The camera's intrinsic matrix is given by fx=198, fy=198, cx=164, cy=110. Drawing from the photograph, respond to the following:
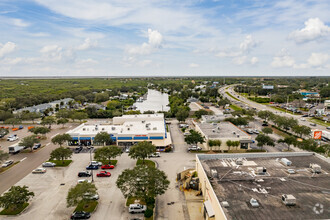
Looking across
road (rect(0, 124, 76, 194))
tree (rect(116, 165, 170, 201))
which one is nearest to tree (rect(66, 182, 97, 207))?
tree (rect(116, 165, 170, 201))

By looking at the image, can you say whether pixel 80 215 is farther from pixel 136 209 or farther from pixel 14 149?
pixel 14 149

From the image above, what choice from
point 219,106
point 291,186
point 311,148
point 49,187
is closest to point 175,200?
point 291,186

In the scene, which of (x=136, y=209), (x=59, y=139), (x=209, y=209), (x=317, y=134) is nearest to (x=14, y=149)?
(x=59, y=139)

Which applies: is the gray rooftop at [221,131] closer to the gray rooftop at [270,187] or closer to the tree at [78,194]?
the gray rooftop at [270,187]

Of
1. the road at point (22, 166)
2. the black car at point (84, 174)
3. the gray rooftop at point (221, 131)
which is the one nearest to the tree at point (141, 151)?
the black car at point (84, 174)

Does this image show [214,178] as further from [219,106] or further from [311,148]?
[219,106]

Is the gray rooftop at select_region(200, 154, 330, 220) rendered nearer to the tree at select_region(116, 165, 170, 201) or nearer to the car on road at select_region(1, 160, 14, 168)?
the tree at select_region(116, 165, 170, 201)

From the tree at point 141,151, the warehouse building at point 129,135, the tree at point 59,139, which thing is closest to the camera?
the tree at point 141,151
